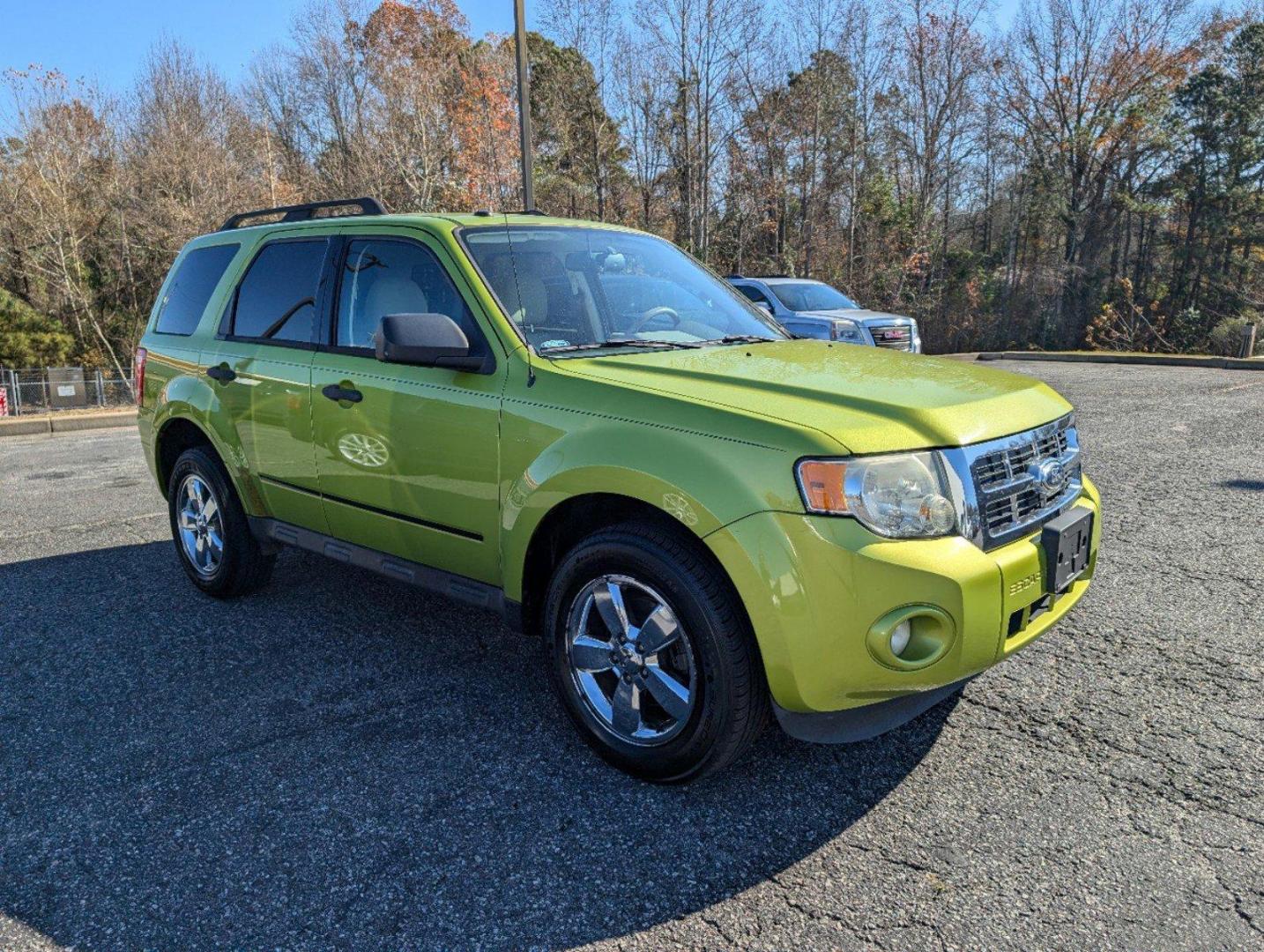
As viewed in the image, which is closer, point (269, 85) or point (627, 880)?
point (627, 880)

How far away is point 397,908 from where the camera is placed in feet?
7.75

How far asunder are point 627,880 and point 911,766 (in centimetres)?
114

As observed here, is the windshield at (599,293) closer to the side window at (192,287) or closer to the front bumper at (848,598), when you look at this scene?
the front bumper at (848,598)

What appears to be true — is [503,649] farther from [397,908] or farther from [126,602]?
[126,602]

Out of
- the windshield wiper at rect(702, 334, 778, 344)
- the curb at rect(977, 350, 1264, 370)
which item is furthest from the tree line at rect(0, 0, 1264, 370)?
the windshield wiper at rect(702, 334, 778, 344)

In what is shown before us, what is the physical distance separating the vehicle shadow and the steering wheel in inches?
60.4

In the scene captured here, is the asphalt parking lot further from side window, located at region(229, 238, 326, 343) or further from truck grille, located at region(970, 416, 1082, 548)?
side window, located at region(229, 238, 326, 343)

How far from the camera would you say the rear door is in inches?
160

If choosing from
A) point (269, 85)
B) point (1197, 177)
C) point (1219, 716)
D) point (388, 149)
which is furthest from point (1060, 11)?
point (1219, 716)

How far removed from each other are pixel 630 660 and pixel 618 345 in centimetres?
125

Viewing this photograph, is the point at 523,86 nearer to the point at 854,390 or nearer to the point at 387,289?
the point at 387,289

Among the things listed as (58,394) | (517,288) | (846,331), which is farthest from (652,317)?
(58,394)

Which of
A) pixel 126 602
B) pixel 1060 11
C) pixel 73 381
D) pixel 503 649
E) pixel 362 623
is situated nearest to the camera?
pixel 503 649

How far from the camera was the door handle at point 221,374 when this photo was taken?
444 centimetres
